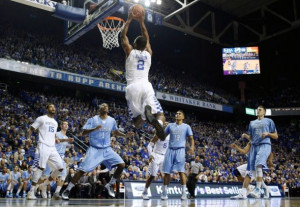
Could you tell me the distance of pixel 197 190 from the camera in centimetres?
1325

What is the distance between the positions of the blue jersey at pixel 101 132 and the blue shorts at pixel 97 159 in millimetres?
103

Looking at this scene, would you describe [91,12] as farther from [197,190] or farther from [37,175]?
[197,190]

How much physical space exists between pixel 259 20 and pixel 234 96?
8592 mm

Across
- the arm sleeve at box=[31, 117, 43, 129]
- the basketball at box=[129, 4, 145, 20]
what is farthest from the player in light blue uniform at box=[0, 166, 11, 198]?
the basketball at box=[129, 4, 145, 20]

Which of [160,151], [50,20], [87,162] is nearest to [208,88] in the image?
[50,20]

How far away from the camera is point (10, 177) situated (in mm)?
11828

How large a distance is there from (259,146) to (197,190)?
5.85 m

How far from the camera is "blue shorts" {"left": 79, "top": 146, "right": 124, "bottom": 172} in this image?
656 centimetres

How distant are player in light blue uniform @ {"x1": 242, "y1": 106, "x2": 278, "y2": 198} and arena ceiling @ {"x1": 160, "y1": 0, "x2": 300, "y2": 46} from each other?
1961 centimetres

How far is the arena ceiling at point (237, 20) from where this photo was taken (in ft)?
92.5

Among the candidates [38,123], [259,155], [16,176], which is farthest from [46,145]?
[259,155]

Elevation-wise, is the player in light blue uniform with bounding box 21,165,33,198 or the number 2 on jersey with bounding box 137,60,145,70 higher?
the number 2 on jersey with bounding box 137,60,145,70

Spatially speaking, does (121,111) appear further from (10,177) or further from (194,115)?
(10,177)

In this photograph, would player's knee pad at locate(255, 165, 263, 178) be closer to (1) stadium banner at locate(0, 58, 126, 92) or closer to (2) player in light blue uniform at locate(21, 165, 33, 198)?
(2) player in light blue uniform at locate(21, 165, 33, 198)
